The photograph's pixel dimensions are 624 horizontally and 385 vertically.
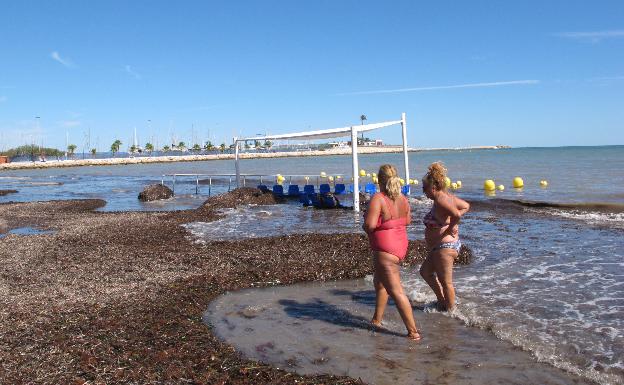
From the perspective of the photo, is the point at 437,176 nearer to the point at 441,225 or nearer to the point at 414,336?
the point at 441,225

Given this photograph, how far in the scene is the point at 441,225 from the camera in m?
6.47

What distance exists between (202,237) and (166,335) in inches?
320

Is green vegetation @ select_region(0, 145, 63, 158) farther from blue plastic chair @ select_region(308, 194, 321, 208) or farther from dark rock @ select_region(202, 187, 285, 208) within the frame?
blue plastic chair @ select_region(308, 194, 321, 208)

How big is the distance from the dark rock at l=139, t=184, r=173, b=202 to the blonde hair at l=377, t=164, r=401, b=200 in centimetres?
2501

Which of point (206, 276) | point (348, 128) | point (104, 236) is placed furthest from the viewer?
point (348, 128)

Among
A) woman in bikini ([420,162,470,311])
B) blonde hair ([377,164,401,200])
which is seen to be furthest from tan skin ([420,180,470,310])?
blonde hair ([377,164,401,200])

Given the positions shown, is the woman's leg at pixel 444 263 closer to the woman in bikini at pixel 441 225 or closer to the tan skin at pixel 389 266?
the woman in bikini at pixel 441 225

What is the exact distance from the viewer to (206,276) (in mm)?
9320

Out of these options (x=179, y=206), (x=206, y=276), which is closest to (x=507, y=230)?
(x=206, y=276)

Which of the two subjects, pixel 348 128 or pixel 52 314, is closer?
pixel 52 314

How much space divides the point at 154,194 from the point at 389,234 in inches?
1002

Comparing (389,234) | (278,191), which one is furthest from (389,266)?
(278,191)

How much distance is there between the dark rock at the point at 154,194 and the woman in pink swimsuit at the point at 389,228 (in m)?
25.0

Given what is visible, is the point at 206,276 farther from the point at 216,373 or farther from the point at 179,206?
the point at 179,206
